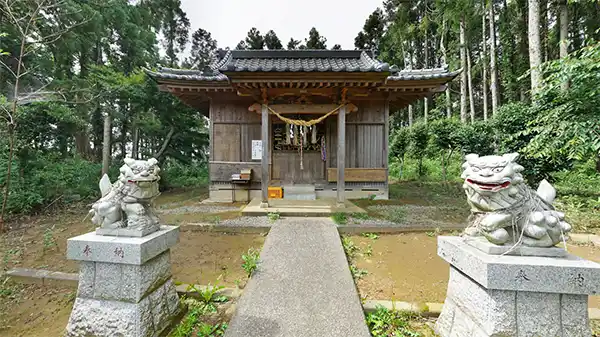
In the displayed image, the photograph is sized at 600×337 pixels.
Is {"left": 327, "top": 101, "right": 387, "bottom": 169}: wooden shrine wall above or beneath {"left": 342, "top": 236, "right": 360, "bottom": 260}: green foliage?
above

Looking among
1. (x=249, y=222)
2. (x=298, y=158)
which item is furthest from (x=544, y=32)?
(x=249, y=222)

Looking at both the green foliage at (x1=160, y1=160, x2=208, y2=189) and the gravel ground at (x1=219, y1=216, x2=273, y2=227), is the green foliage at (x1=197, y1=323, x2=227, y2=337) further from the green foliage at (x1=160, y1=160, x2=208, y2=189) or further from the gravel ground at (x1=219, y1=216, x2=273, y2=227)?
the green foliage at (x1=160, y1=160, x2=208, y2=189)

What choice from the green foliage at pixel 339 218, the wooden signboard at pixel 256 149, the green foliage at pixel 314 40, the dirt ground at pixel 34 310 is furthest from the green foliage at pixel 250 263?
the green foliage at pixel 314 40

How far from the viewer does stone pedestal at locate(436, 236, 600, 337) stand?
1564 millimetres

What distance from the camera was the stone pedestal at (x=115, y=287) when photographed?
74.9 inches

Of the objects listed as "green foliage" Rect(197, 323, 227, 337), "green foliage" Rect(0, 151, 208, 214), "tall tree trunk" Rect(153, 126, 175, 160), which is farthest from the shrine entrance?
"green foliage" Rect(0, 151, 208, 214)

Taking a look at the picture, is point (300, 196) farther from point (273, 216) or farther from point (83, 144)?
point (83, 144)

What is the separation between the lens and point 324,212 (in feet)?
18.4

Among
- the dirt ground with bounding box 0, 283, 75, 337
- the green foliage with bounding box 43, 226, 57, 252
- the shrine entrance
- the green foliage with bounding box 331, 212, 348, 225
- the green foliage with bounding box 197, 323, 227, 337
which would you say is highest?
the shrine entrance

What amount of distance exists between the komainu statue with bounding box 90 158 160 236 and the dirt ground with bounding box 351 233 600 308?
2.52m

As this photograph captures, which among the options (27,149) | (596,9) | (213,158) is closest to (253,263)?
(213,158)

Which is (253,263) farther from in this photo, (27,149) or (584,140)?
(27,149)

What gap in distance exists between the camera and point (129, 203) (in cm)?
209

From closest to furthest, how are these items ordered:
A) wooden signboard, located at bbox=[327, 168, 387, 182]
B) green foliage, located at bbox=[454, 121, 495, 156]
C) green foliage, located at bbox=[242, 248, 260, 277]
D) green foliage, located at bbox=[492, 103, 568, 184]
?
green foliage, located at bbox=[242, 248, 260, 277], green foliage, located at bbox=[492, 103, 568, 184], green foliage, located at bbox=[454, 121, 495, 156], wooden signboard, located at bbox=[327, 168, 387, 182]
